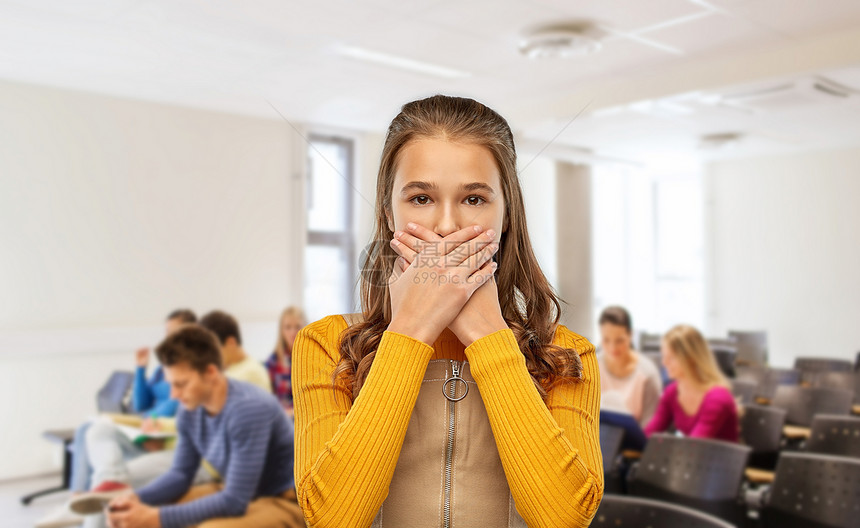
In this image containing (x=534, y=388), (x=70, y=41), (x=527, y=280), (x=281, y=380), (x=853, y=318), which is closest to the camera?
(x=534, y=388)

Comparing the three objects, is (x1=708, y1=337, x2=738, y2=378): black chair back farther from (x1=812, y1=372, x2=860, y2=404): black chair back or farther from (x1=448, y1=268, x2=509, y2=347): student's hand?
(x1=448, y1=268, x2=509, y2=347): student's hand

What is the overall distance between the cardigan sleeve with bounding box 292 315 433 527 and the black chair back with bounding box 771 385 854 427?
402 centimetres

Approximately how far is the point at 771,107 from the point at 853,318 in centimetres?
364

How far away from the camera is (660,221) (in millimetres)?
10539

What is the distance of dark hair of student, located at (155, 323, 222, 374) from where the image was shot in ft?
8.90

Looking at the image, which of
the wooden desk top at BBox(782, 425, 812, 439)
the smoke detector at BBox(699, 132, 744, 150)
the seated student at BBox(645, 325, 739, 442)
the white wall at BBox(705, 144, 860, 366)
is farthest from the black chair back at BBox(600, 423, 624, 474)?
the white wall at BBox(705, 144, 860, 366)

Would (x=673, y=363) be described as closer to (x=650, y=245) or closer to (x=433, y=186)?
(x=433, y=186)

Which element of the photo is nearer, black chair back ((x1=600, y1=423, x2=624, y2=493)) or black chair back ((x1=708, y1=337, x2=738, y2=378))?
black chair back ((x1=600, y1=423, x2=624, y2=493))

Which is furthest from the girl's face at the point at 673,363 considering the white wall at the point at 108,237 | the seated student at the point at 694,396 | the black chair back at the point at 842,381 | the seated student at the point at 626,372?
the white wall at the point at 108,237

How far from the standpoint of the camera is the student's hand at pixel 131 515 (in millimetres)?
2414

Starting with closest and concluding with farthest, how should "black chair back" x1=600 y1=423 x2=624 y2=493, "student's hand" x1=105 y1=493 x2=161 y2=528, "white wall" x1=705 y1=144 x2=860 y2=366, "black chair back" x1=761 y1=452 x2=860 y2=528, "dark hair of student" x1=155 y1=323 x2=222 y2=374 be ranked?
"black chair back" x1=761 y1=452 x2=860 y2=528
"student's hand" x1=105 y1=493 x2=161 y2=528
"dark hair of student" x1=155 y1=323 x2=222 y2=374
"black chair back" x1=600 y1=423 x2=624 y2=493
"white wall" x1=705 y1=144 x2=860 y2=366

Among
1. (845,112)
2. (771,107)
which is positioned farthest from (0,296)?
(845,112)

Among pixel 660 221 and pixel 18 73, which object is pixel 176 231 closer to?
pixel 18 73

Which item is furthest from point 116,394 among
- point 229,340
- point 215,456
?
point 215,456
